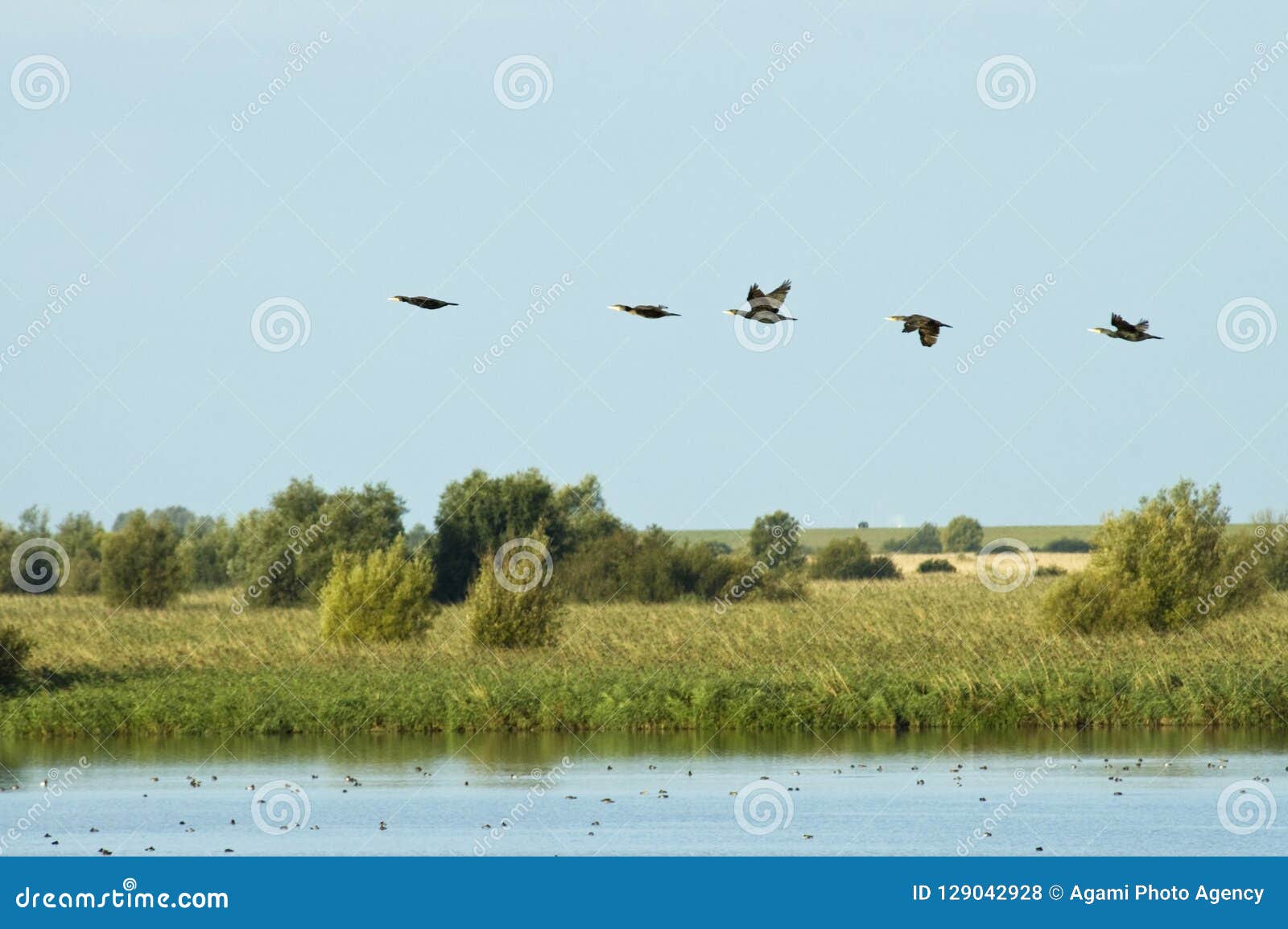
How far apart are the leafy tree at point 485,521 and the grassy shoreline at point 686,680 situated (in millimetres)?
→ 23723

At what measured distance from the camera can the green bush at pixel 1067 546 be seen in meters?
147

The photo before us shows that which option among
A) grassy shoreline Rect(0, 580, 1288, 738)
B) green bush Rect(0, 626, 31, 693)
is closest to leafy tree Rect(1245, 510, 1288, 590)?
grassy shoreline Rect(0, 580, 1288, 738)

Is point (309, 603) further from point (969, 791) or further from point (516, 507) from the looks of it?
point (969, 791)

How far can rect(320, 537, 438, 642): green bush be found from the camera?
37375 mm

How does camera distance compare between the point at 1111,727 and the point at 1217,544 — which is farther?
the point at 1217,544

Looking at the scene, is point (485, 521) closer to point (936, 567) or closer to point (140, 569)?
point (140, 569)

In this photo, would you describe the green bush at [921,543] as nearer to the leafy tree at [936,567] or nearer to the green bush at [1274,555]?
the leafy tree at [936,567]

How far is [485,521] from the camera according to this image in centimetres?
6600

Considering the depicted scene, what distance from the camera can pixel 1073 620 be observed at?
1448 inches

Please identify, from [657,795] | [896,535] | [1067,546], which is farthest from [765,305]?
[896,535]

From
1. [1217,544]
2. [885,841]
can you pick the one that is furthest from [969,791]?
[1217,544]

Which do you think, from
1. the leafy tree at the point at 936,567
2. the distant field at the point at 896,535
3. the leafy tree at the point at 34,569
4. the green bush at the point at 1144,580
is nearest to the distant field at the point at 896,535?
the distant field at the point at 896,535

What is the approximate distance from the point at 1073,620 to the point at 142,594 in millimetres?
35461

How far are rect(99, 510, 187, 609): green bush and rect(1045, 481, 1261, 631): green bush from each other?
34.2m
